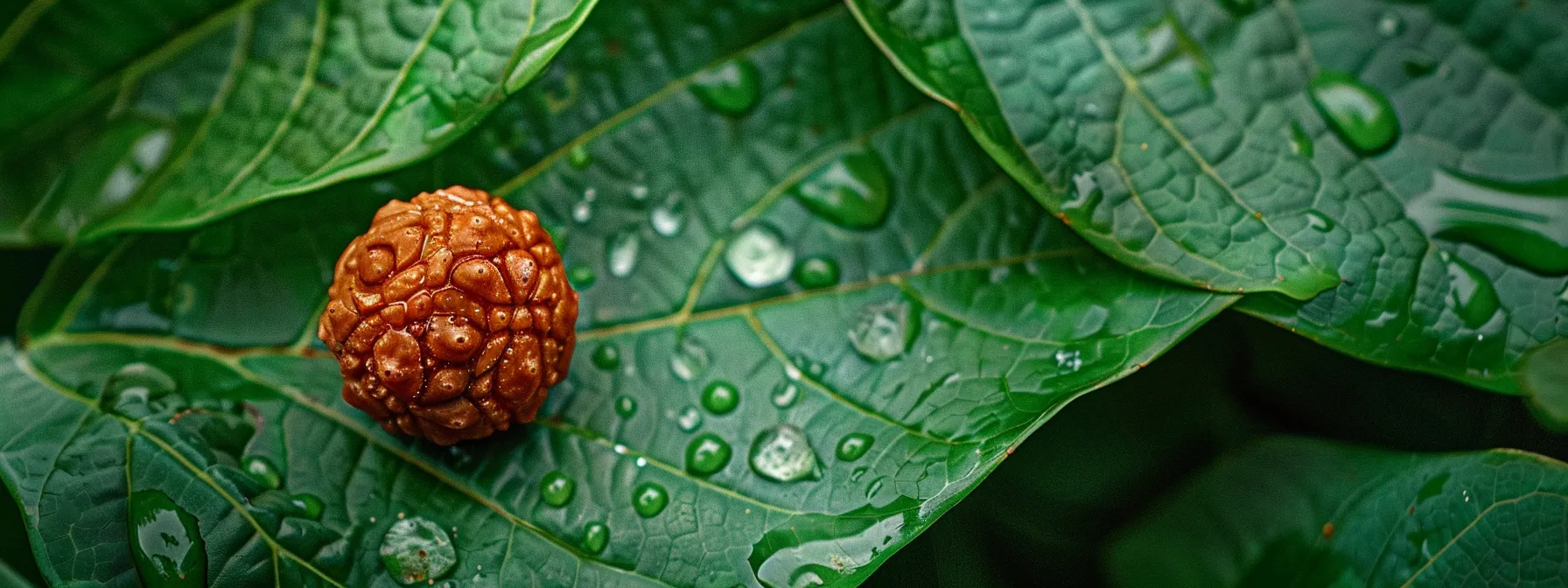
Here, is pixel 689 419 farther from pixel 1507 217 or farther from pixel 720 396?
pixel 1507 217

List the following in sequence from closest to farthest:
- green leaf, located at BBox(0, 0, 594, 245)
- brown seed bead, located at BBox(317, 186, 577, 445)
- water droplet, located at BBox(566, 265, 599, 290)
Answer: brown seed bead, located at BBox(317, 186, 577, 445) → green leaf, located at BBox(0, 0, 594, 245) → water droplet, located at BBox(566, 265, 599, 290)

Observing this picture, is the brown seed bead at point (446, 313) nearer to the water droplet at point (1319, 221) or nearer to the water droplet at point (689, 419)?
the water droplet at point (689, 419)

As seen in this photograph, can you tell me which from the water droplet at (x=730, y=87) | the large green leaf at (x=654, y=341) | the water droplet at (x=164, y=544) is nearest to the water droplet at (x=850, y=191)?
the large green leaf at (x=654, y=341)

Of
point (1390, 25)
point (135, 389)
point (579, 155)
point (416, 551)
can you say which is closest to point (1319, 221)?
point (1390, 25)

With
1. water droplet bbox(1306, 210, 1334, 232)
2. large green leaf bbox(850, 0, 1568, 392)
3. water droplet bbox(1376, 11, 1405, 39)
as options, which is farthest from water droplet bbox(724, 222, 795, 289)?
A: water droplet bbox(1376, 11, 1405, 39)

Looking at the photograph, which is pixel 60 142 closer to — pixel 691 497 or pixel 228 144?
pixel 228 144

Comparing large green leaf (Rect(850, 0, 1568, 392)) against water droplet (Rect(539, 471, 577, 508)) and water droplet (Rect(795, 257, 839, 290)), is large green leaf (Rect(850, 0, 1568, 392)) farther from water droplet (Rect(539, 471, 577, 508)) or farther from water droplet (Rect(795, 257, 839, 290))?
water droplet (Rect(539, 471, 577, 508))

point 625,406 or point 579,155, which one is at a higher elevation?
point 579,155
